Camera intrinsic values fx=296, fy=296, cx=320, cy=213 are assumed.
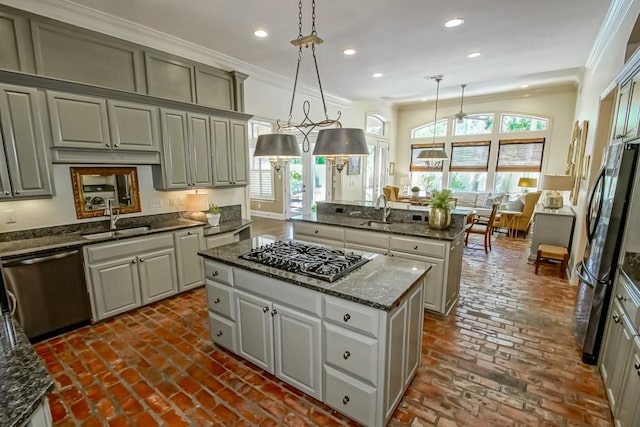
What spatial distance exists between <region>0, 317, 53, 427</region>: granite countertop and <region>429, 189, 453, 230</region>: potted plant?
3.27 metres

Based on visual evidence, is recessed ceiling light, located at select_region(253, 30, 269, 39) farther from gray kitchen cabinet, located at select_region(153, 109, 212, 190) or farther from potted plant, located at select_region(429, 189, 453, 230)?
potted plant, located at select_region(429, 189, 453, 230)

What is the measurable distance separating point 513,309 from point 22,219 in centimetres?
530

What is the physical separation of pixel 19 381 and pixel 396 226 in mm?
3259

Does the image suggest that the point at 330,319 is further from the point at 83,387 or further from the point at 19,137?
the point at 19,137

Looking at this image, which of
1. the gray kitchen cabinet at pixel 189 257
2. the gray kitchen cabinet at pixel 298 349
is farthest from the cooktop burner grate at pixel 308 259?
the gray kitchen cabinet at pixel 189 257

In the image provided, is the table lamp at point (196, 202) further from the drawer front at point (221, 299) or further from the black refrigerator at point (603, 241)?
the black refrigerator at point (603, 241)

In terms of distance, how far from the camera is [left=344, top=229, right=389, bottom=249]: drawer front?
11.1 feet

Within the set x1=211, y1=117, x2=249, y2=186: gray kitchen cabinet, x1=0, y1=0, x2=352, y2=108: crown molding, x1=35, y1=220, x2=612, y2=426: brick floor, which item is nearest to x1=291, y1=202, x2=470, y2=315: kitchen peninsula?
x1=35, y1=220, x2=612, y2=426: brick floor

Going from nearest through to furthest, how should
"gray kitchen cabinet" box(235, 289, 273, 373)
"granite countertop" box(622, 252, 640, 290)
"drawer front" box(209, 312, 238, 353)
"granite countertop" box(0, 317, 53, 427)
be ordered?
"granite countertop" box(0, 317, 53, 427), "granite countertop" box(622, 252, 640, 290), "gray kitchen cabinet" box(235, 289, 273, 373), "drawer front" box(209, 312, 238, 353)

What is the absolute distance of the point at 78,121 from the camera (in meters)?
2.92

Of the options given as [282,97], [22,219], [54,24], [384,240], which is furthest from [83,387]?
[282,97]

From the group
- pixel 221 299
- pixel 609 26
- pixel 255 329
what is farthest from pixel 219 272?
pixel 609 26

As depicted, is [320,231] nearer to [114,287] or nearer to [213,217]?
[213,217]

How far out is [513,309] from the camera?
11.2 ft
